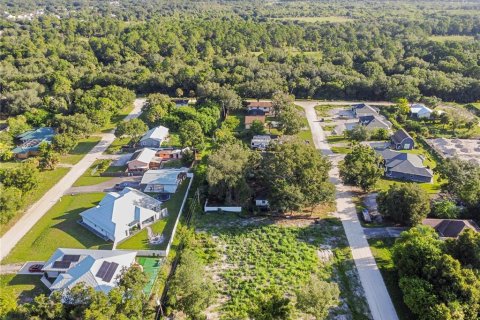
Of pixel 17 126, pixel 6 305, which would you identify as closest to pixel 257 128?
pixel 17 126

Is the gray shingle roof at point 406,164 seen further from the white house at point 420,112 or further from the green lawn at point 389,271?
the white house at point 420,112

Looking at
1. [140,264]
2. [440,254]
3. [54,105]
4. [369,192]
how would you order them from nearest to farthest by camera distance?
[440,254] < [140,264] < [369,192] < [54,105]

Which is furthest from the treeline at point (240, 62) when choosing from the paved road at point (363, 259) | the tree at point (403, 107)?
the paved road at point (363, 259)

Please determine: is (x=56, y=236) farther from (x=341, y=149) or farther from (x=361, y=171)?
(x=341, y=149)

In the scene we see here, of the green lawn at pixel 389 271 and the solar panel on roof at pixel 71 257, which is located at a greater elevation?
the solar panel on roof at pixel 71 257

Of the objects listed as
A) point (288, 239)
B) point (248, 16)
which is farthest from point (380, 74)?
point (248, 16)

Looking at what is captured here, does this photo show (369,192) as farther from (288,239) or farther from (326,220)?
(288,239)

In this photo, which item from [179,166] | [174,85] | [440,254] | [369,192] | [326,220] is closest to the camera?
[440,254]
